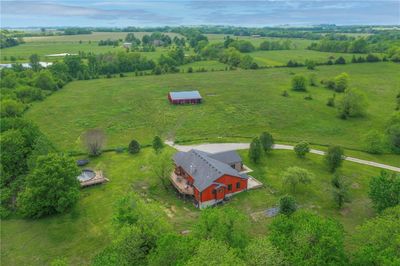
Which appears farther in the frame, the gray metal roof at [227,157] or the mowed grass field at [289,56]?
the mowed grass field at [289,56]

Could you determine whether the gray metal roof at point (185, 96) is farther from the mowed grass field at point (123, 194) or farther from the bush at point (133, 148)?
the mowed grass field at point (123, 194)

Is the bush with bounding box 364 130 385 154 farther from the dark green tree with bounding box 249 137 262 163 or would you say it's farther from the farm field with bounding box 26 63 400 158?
the dark green tree with bounding box 249 137 262 163

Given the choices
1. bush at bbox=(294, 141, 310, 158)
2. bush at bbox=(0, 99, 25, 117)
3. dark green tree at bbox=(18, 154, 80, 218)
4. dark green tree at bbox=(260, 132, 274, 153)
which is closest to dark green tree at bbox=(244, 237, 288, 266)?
dark green tree at bbox=(18, 154, 80, 218)

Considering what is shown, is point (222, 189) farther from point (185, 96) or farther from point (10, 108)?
point (10, 108)

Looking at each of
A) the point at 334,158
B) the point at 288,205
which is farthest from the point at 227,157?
the point at 334,158

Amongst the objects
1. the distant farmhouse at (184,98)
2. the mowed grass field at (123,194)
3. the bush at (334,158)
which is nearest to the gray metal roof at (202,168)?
the mowed grass field at (123,194)
